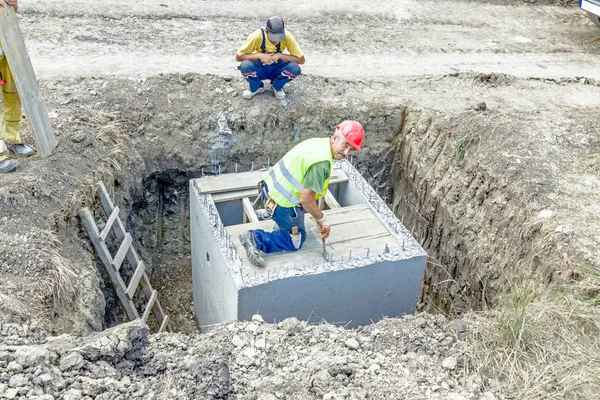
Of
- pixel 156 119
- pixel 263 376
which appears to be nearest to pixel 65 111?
pixel 156 119

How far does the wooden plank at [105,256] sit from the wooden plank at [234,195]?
46.7 inches

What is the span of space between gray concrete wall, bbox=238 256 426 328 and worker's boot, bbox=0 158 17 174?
8.54ft

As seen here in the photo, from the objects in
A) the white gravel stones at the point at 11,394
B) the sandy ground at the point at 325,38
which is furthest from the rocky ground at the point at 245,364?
the sandy ground at the point at 325,38

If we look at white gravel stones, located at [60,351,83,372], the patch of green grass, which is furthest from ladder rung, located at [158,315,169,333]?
the patch of green grass

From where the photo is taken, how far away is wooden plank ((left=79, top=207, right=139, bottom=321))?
17.4 feet

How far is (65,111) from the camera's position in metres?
6.61

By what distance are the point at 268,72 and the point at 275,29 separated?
2.51 feet

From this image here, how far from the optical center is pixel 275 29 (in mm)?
6488

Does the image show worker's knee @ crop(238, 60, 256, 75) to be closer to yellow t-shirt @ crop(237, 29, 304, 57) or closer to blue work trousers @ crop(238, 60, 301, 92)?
blue work trousers @ crop(238, 60, 301, 92)

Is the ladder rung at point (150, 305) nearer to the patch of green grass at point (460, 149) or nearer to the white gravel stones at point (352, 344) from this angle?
the white gravel stones at point (352, 344)

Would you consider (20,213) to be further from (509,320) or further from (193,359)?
(509,320)

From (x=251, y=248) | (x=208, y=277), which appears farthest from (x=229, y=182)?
(x=251, y=248)

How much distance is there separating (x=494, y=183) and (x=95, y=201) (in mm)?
4252

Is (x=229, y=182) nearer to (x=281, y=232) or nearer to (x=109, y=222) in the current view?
(x=281, y=232)
